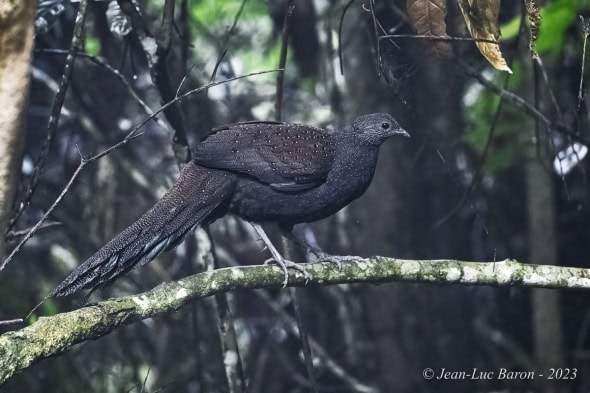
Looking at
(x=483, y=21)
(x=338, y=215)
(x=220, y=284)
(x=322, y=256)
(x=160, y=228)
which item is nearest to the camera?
(x=483, y=21)

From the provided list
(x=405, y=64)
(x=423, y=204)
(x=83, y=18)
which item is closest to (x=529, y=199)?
(x=423, y=204)

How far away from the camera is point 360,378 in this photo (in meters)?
6.83

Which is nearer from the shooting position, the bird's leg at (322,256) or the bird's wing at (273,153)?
the bird's leg at (322,256)

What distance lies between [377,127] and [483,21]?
1648mm

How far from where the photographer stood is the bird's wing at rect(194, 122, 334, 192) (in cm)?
476

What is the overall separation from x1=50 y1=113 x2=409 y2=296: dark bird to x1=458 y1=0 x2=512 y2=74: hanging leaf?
154cm

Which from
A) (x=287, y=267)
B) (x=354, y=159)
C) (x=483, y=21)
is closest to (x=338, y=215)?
(x=354, y=159)

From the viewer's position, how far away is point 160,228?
4230mm

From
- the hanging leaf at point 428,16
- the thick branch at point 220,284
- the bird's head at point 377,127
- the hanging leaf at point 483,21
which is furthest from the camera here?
the bird's head at point 377,127

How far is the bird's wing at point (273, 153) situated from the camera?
4758 mm

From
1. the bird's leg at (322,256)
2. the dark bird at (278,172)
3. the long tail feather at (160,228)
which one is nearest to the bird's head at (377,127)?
the dark bird at (278,172)

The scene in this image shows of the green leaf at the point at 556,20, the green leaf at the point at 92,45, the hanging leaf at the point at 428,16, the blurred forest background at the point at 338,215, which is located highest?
the green leaf at the point at 92,45

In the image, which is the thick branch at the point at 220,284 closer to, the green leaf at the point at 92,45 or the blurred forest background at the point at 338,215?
the blurred forest background at the point at 338,215

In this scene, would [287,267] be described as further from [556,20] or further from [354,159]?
[556,20]
